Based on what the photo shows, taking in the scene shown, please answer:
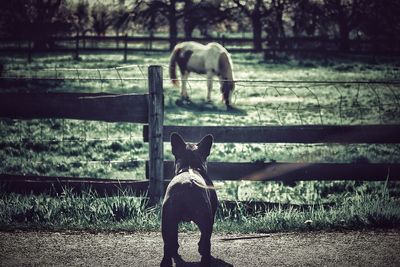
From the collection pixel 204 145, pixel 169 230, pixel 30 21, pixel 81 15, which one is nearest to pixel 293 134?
pixel 204 145

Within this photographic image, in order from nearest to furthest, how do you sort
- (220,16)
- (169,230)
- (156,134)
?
(169,230)
(156,134)
(220,16)

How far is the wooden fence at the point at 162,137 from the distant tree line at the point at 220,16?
29.5 meters

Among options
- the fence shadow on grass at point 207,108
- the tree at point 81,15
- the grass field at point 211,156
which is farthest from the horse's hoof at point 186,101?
the tree at point 81,15

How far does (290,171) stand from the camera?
18.9 feet

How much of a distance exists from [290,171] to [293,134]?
1.46 ft

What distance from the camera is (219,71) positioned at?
58.1ft

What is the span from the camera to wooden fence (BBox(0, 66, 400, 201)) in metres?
5.66

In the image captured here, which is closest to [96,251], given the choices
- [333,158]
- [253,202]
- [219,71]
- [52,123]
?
[253,202]

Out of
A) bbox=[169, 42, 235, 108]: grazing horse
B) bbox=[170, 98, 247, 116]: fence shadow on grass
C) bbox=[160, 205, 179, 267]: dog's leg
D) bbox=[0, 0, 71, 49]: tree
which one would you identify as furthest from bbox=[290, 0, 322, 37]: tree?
bbox=[160, 205, 179, 267]: dog's leg

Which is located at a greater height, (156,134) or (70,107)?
(70,107)

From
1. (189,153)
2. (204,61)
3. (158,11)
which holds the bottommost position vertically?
(189,153)

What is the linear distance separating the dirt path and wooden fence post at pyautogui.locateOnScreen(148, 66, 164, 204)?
0.80 meters

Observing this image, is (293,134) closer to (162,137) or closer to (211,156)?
(162,137)

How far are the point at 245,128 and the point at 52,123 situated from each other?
6.97 meters
